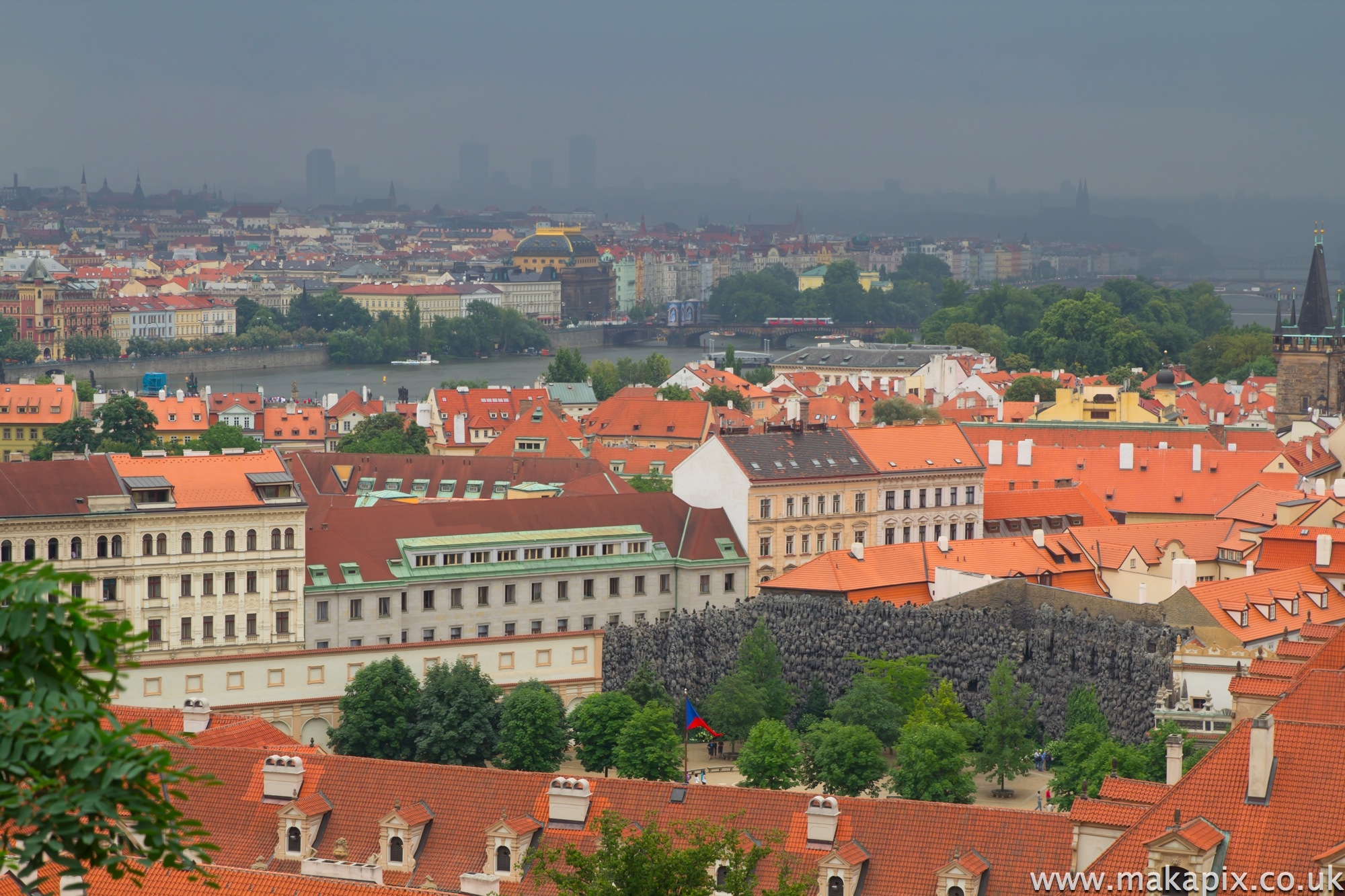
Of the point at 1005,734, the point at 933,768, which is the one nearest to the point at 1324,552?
the point at 1005,734

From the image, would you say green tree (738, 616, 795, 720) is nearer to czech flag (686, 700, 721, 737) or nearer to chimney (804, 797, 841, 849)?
czech flag (686, 700, 721, 737)

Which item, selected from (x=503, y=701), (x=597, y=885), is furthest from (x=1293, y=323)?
(x=597, y=885)

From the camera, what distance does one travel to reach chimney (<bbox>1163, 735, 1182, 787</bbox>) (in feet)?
117

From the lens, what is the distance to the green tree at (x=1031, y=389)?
453 ft

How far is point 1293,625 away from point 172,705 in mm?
27030

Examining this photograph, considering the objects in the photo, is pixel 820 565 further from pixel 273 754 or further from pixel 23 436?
pixel 23 436

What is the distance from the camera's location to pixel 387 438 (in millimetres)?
112812

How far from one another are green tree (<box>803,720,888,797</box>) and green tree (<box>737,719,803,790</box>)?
51cm

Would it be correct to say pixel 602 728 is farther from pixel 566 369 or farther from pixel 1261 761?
pixel 566 369

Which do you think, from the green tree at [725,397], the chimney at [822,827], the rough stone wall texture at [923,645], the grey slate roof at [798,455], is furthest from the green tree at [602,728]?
the green tree at [725,397]

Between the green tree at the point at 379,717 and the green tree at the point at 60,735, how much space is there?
1596 inches

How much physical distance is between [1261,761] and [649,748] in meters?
27.8

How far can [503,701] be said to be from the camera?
57531 millimetres

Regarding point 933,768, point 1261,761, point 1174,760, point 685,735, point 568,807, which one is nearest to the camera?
point 1261,761
